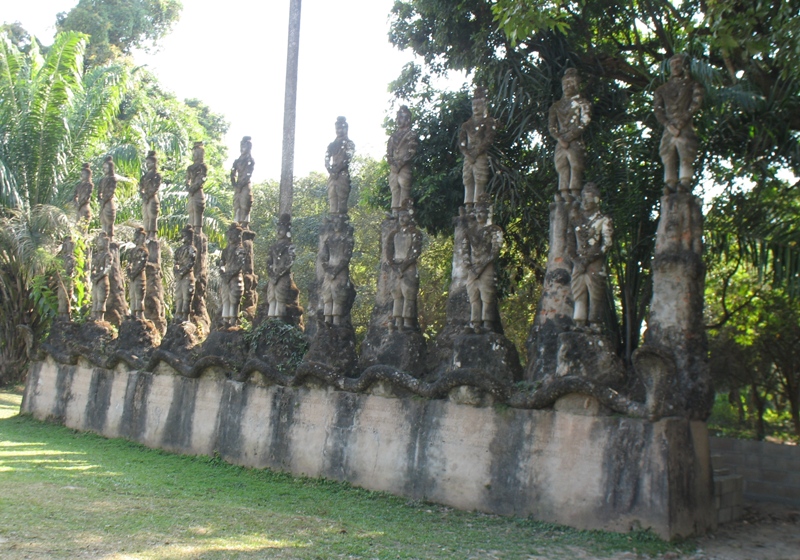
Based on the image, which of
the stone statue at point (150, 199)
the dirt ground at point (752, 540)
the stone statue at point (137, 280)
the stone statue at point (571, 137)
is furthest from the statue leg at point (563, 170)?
the stone statue at point (150, 199)

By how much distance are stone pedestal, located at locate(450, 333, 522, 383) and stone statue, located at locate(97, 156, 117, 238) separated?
8.20 metres

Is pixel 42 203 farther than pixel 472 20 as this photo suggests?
Yes

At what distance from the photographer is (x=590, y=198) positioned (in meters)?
7.82

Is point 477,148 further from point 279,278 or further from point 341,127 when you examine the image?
point 279,278

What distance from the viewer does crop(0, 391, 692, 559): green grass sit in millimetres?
6047

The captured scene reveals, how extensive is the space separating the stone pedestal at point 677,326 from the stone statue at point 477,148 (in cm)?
223

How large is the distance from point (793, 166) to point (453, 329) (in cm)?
449

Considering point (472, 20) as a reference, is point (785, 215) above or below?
below

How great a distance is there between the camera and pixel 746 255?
991cm

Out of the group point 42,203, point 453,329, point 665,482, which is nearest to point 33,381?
point 42,203

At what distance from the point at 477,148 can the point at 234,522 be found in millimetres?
4639

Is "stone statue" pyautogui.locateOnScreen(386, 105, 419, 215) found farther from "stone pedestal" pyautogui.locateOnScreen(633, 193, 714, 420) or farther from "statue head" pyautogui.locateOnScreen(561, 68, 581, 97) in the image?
"stone pedestal" pyautogui.locateOnScreen(633, 193, 714, 420)

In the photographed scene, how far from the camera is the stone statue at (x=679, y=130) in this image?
7.46 m

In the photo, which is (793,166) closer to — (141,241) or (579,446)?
(579,446)
